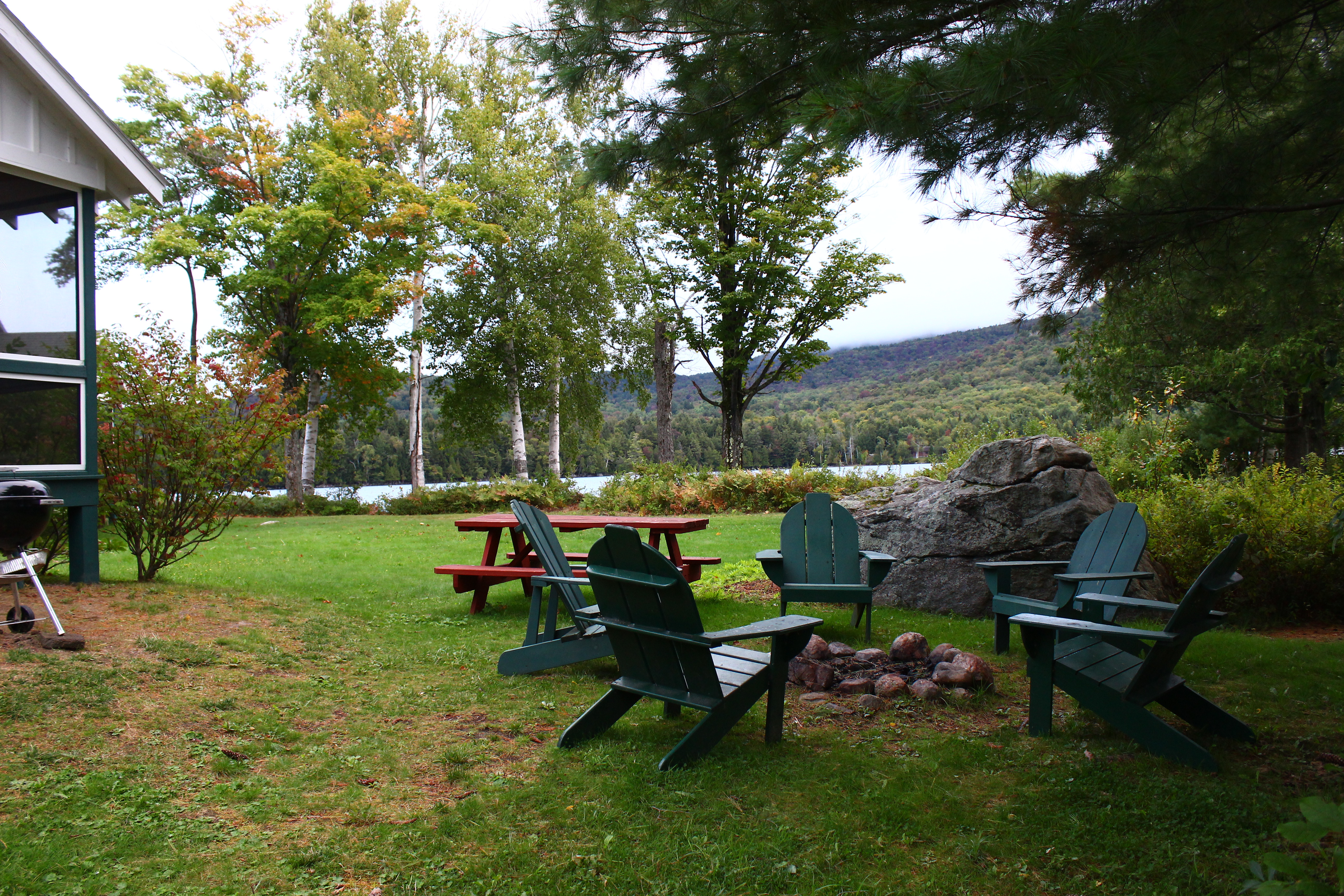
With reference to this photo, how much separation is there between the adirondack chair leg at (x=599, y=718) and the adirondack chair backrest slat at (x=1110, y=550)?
282cm

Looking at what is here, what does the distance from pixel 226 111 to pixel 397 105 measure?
452 centimetres

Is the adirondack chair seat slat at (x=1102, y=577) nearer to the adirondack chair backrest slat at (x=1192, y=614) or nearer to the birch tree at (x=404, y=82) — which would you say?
the adirondack chair backrest slat at (x=1192, y=614)

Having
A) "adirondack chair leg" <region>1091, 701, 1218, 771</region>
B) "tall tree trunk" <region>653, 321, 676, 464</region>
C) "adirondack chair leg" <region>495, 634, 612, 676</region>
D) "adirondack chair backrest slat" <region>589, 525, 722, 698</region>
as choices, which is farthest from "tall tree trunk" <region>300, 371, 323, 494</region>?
"adirondack chair leg" <region>1091, 701, 1218, 771</region>

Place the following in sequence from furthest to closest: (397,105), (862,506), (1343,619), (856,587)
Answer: (397,105)
(862,506)
(1343,619)
(856,587)

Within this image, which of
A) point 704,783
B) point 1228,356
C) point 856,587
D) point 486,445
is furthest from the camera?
point 486,445

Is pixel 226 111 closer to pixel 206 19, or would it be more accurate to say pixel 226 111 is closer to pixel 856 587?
pixel 206 19

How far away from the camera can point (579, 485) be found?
19.1 m

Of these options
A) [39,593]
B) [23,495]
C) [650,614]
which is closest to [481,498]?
[23,495]

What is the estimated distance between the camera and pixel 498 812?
288 centimetres

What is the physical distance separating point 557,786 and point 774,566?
3.18 metres

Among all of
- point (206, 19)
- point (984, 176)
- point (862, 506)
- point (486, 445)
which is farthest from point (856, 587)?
point (206, 19)

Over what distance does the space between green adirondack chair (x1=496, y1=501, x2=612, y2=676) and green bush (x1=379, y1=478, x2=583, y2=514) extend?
39.9 ft

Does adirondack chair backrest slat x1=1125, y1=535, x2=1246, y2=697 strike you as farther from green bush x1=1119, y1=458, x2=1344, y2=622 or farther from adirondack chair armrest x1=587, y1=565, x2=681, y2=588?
green bush x1=1119, y1=458, x2=1344, y2=622

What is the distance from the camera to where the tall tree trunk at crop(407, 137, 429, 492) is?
71.9ft
